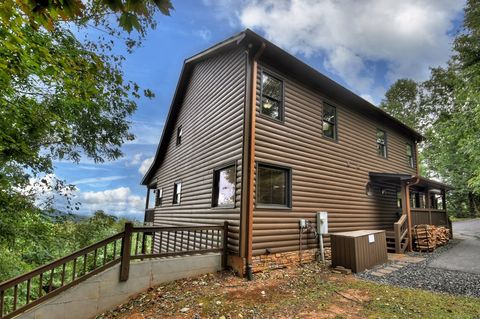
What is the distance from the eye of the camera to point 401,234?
33.3 ft

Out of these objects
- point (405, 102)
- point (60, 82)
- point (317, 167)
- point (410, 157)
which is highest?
point (405, 102)

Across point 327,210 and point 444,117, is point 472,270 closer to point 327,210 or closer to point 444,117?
point 327,210

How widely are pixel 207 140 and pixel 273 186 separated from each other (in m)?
3.17

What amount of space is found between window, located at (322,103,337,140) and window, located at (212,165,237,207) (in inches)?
157

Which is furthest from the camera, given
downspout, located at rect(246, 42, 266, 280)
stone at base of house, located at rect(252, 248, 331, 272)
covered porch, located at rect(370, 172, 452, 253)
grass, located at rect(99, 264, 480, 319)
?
covered porch, located at rect(370, 172, 452, 253)

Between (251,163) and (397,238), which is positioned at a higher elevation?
(251,163)

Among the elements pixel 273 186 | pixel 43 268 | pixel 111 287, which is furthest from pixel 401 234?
pixel 43 268

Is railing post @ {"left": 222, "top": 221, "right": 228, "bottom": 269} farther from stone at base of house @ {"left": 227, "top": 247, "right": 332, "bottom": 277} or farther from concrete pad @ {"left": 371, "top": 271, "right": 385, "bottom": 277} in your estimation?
concrete pad @ {"left": 371, "top": 271, "right": 385, "bottom": 277}

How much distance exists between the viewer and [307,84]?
345 inches

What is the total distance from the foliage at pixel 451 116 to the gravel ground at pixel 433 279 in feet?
31.4

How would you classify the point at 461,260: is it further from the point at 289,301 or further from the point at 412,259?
the point at 289,301

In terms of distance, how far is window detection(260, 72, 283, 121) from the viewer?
762cm

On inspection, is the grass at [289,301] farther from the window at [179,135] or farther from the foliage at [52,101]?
the window at [179,135]

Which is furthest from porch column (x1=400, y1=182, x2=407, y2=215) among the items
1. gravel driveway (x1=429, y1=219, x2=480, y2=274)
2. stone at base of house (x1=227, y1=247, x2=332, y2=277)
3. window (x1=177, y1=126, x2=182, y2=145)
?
window (x1=177, y1=126, x2=182, y2=145)
